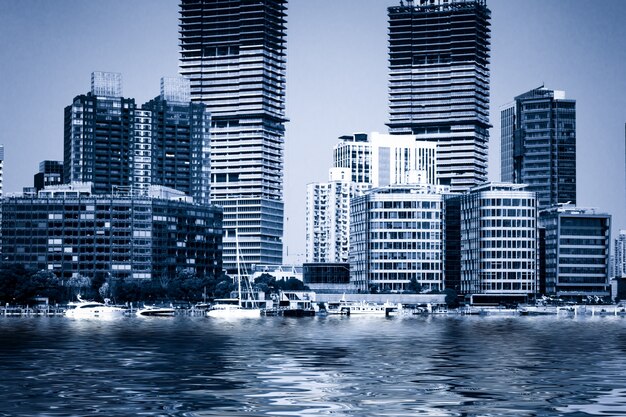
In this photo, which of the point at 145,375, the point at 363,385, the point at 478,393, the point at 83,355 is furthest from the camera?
the point at 83,355

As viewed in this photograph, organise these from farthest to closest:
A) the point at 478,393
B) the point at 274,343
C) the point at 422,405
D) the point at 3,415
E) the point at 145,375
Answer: the point at 274,343 < the point at 145,375 < the point at 478,393 < the point at 422,405 < the point at 3,415

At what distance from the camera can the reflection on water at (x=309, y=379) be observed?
60.2 meters

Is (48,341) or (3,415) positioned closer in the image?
(3,415)

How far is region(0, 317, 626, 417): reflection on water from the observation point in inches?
2368

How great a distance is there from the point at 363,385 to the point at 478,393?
8.49 m

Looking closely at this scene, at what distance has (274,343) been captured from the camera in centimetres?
12725

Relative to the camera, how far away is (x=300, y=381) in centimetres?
7475

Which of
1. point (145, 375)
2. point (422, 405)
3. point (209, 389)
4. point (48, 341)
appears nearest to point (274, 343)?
point (48, 341)

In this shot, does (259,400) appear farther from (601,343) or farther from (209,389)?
(601,343)

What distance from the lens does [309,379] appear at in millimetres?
76125

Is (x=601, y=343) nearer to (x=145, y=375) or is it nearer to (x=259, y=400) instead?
(x=145, y=375)

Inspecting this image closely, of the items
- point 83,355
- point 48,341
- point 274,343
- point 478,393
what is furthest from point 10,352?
point 478,393

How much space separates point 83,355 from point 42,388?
33.0m

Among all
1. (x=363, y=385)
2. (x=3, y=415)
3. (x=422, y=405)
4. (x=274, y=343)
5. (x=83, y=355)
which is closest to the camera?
(x=3, y=415)
